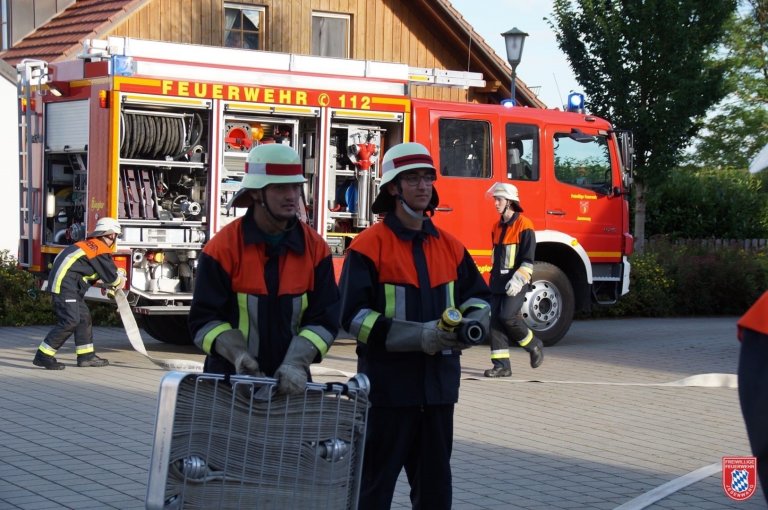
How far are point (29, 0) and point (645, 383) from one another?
13.4 metres

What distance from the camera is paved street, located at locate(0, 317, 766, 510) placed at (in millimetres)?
6688

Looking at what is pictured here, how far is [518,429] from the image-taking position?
8.75 m

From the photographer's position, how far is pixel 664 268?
19.0 m

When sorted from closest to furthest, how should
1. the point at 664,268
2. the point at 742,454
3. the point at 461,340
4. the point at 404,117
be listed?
1. the point at 461,340
2. the point at 742,454
3. the point at 404,117
4. the point at 664,268

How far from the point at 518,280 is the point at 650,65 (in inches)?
366

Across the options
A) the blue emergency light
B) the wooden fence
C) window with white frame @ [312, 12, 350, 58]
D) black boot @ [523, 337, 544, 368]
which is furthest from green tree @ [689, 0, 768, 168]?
black boot @ [523, 337, 544, 368]

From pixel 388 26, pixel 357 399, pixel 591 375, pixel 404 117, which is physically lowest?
pixel 591 375

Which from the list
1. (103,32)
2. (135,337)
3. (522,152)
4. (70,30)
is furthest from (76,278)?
(70,30)

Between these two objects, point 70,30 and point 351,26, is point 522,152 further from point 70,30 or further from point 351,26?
point 70,30

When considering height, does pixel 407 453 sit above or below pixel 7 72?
below

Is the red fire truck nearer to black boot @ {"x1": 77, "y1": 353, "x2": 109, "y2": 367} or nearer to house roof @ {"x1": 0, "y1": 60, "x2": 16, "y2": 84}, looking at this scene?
black boot @ {"x1": 77, "y1": 353, "x2": 109, "y2": 367}

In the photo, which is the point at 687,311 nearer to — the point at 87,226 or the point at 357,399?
the point at 87,226

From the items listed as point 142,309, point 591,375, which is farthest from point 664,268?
point 142,309

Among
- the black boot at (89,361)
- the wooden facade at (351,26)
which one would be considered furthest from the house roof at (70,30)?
the black boot at (89,361)
